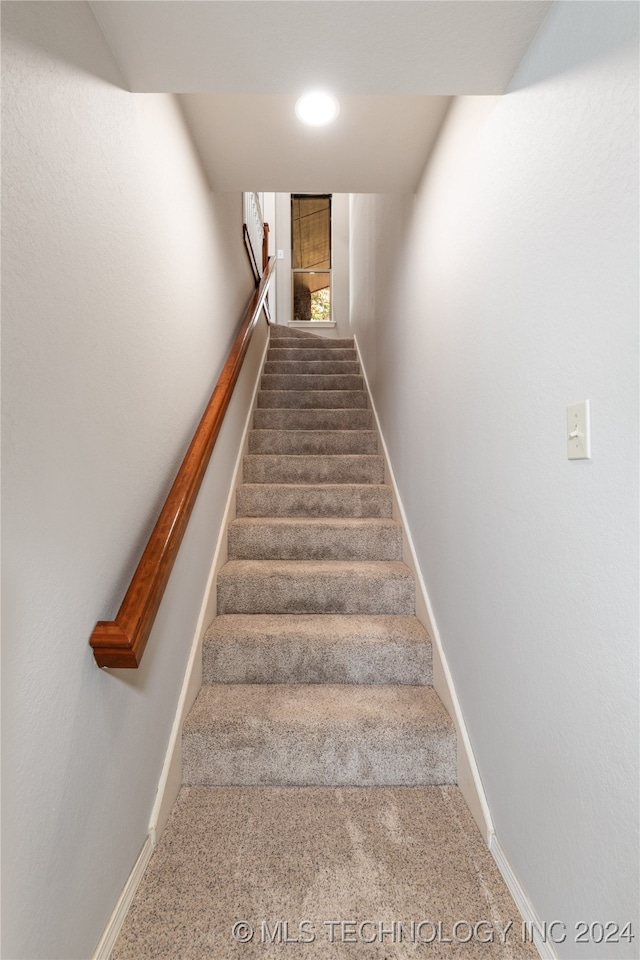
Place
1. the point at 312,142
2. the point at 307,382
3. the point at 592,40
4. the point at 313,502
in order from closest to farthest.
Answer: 1. the point at 592,40
2. the point at 312,142
3. the point at 313,502
4. the point at 307,382

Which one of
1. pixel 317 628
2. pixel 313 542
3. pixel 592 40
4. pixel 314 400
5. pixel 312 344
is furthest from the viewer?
pixel 312 344

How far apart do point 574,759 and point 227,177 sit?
7.23ft

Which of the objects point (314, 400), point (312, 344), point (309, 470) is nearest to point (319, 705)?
point (309, 470)

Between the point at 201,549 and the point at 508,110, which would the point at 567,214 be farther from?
the point at 201,549

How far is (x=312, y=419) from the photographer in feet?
10.3

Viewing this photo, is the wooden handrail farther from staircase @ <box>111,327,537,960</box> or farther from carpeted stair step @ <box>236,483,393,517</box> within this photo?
carpeted stair step @ <box>236,483,393,517</box>

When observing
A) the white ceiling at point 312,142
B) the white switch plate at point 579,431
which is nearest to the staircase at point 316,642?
the white switch plate at point 579,431

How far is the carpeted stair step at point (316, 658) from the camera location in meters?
1.65

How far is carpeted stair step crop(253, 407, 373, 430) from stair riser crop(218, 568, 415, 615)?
144 cm

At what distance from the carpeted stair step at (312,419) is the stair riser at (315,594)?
1.44 m

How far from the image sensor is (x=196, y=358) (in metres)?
1.73

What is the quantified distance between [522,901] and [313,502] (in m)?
1.68

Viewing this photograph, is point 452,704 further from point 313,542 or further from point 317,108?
point 317,108

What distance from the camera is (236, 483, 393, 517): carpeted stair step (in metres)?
2.40
